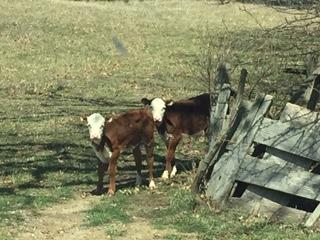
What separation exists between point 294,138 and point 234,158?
0.82 meters

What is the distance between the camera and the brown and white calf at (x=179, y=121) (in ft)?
31.5

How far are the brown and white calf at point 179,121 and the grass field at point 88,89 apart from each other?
0.47 m

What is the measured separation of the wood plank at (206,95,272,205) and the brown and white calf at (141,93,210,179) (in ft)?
4.88

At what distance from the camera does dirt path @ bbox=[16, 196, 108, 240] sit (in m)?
7.18

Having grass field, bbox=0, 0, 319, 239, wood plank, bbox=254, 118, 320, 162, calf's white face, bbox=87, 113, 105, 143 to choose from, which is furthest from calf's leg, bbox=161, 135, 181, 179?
wood plank, bbox=254, 118, 320, 162

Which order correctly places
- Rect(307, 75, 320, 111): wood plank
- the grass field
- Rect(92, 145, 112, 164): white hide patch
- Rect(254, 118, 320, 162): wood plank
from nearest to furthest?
1. Rect(254, 118, 320, 162): wood plank
2. the grass field
3. Rect(307, 75, 320, 111): wood plank
4. Rect(92, 145, 112, 164): white hide patch

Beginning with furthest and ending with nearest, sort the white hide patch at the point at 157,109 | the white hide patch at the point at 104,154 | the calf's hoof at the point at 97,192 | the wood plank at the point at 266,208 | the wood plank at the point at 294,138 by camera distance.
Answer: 1. the white hide patch at the point at 157,109
2. the calf's hoof at the point at 97,192
3. the white hide patch at the point at 104,154
4. the wood plank at the point at 266,208
5. the wood plank at the point at 294,138

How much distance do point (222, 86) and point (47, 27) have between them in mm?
21944

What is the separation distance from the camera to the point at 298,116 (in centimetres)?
751

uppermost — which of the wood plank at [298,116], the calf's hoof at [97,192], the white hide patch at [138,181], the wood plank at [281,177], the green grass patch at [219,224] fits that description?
the wood plank at [298,116]

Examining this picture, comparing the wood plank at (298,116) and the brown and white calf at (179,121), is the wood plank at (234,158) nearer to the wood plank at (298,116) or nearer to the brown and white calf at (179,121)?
the wood plank at (298,116)

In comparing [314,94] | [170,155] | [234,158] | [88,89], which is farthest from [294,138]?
[88,89]

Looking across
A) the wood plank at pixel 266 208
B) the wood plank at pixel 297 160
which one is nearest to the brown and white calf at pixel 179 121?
the wood plank at pixel 266 208

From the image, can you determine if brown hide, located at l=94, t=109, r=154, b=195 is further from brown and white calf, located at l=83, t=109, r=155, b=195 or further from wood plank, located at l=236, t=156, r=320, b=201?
wood plank, located at l=236, t=156, r=320, b=201
